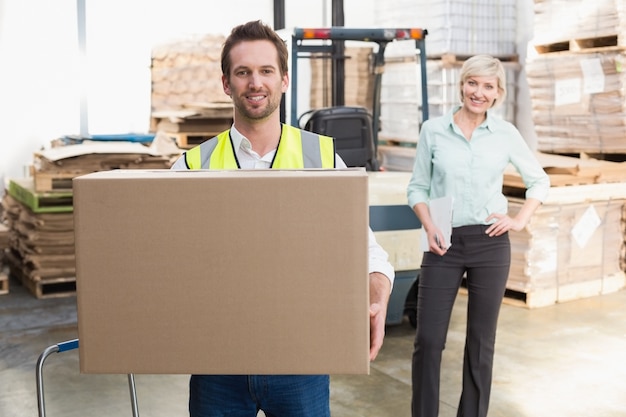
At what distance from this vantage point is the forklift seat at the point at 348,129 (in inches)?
261

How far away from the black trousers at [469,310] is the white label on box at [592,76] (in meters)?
A: 4.24

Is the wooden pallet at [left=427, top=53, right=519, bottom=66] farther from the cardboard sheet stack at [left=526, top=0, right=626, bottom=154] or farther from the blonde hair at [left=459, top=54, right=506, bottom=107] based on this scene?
the blonde hair at [left=459, top=54, right=506, bottom=107]

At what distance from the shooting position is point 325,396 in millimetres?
2266

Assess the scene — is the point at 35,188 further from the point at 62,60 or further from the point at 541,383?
the point at 541,383

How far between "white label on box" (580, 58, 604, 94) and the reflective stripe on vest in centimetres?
599

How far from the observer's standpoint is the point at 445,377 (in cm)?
546

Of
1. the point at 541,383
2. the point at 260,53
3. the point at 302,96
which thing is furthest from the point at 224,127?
the point at 260,53

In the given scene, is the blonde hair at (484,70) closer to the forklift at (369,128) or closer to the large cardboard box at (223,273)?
the forklift at (369,128)

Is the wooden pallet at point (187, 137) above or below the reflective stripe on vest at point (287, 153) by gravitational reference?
below

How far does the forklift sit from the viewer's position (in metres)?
6.21

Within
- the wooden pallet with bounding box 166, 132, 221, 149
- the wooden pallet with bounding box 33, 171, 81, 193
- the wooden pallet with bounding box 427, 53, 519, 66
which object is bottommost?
the wooden pallet with bounding box 33, 171, 81, 193

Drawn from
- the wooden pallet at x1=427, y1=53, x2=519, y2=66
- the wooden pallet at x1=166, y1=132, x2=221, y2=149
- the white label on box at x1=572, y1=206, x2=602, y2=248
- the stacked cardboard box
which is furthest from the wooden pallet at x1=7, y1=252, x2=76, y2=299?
the white label on box at x1=572, y1=206, x2=602, y2=248

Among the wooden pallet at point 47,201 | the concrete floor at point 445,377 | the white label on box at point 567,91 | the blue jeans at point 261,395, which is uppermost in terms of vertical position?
the white label on box at point 567,91

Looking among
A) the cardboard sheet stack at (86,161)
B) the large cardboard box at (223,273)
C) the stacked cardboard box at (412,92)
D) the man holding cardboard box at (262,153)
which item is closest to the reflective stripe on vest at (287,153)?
the man holding cardboard box at (262,153)
